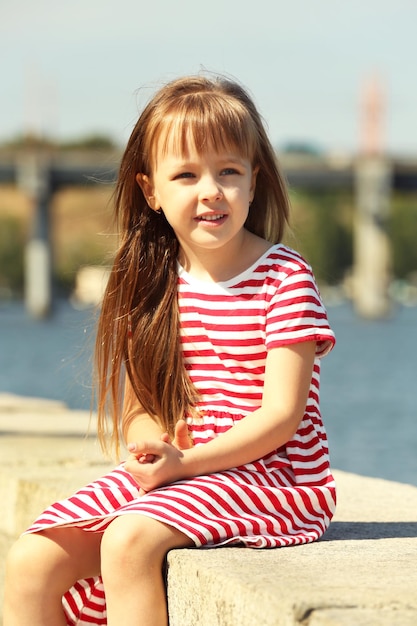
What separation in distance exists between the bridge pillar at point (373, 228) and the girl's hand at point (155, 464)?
169 feet

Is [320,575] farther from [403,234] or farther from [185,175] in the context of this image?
[403,234]

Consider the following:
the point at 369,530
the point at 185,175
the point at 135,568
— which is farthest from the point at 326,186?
the point at 135,568

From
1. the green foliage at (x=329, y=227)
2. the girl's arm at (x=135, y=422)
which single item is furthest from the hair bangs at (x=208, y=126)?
the green foliage at (x=329, y=227)

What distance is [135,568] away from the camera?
7.85 ft

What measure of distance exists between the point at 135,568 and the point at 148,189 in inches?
36.6

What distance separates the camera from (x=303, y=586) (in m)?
2.19

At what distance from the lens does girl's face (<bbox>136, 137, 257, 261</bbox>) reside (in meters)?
2.72

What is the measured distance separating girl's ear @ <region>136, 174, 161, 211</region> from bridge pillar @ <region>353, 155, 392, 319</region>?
51.1m

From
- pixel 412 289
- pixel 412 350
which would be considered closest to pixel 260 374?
pixel 412 350

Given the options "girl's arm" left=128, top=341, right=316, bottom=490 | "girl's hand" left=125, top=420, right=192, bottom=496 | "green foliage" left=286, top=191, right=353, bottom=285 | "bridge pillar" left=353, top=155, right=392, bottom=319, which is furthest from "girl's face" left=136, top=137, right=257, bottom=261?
"green foliage" left=286, top=191, right=353, bottom=285

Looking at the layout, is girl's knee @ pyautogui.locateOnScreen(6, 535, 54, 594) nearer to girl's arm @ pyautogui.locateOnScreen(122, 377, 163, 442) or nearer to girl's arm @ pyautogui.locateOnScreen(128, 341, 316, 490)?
girl's arm @ pyautogui.locateOnScreen(128, 341, 316, 490)

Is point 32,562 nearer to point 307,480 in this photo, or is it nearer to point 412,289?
point 307,480

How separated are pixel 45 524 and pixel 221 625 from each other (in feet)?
1.47

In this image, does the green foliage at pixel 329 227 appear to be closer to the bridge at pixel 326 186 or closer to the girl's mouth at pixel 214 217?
the bridge at pixel 326 186
